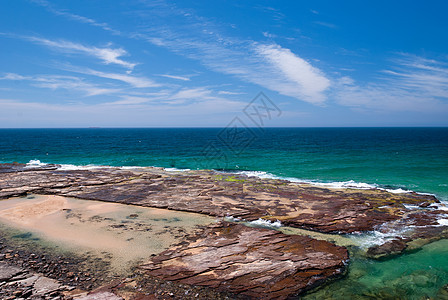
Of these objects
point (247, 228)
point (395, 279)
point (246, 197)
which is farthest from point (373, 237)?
point (246, 197)

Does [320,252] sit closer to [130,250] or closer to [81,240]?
[130,250]

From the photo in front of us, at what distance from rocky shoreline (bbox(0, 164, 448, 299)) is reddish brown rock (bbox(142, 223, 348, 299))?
4 centimetres

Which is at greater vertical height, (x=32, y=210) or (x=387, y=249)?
(x=32, y=210)

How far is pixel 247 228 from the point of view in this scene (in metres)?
15.7

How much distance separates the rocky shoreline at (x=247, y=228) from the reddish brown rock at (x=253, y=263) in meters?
0.04

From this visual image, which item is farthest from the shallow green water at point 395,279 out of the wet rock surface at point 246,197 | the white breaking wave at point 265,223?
the white breaking wave at point 265,223

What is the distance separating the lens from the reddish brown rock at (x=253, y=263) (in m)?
10.5

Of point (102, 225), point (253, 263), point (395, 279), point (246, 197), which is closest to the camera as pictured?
point (395, 279)

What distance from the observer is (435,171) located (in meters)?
36.4

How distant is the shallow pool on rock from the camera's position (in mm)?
13297

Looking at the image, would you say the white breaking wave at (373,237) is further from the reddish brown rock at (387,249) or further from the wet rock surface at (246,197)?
the wet rock surface at (246,197)

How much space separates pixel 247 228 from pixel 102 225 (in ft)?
30.5

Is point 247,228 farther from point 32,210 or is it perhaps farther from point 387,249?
point 32,210

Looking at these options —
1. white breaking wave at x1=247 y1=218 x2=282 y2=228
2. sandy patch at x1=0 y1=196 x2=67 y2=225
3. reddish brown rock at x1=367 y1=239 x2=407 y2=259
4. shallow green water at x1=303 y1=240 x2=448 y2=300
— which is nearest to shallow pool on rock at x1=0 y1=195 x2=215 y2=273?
sandy patch at x1=0 y1=196 x2=67 y2=225
